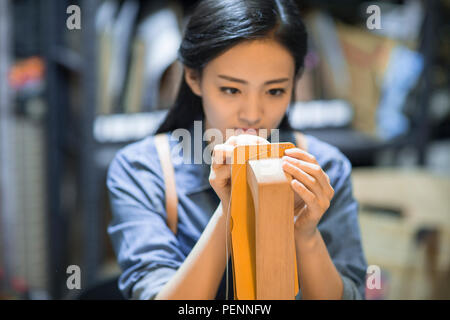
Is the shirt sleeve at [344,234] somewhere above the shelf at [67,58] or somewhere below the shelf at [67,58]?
below

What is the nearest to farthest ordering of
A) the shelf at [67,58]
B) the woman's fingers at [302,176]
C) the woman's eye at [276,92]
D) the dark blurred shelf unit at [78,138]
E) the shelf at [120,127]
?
the woman's fingers at [302,176], the woman's eye at [276,92], the shelf at [120,127], the dark blurred shelf unit at [78,138], the shelf at [67,58]

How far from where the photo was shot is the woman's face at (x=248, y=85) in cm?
56

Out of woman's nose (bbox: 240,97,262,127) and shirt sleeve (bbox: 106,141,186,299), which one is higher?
woman's nose (bbox: 240,97,262,127)

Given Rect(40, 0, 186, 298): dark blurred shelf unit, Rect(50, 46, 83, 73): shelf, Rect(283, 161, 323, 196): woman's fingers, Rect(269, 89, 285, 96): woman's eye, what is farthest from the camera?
Rect(50, 46, 83, 73): shelf

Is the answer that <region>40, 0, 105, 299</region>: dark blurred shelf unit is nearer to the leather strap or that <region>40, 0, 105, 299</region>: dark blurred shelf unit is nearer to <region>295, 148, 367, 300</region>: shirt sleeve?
the leather strap

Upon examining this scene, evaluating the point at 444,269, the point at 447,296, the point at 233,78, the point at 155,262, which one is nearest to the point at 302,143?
the point at 233,78

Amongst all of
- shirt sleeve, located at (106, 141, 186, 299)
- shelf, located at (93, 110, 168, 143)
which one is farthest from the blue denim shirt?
shelf, located at (93, 110, 168, 143)

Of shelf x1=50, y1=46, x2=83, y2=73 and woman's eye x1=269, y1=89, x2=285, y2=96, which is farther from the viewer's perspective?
shelf x1=50, y1=46, x2=83, y2=73

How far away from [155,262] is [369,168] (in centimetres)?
99

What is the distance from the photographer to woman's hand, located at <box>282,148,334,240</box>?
0.48 meters

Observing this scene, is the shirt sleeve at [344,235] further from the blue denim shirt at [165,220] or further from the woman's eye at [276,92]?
the woman's eye at [276,92]

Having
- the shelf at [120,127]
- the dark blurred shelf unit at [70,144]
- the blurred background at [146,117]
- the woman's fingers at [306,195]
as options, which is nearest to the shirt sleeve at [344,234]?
the woman's fingers at [306,195]

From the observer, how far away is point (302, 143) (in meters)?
0.64

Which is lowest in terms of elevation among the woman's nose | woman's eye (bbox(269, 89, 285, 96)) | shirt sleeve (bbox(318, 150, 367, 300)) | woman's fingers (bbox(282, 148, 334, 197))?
shirt sleeve (bbox(318, 150, 367, 300))
